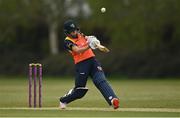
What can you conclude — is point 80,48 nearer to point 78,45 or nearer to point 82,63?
point 78,45

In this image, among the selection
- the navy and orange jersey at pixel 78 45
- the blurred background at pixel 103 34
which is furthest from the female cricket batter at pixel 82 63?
the blurred background at pixel 103 34

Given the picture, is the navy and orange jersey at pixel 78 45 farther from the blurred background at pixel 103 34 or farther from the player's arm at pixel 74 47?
the blurred background at pixel 103 34

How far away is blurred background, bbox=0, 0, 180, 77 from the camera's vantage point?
47781 mm

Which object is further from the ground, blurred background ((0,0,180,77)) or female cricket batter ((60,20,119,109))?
blurred background ((0,0,180,77))

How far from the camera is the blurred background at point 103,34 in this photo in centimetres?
4778

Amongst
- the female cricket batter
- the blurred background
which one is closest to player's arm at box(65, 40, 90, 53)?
the female cricket batter

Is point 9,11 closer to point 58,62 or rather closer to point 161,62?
point 58,62

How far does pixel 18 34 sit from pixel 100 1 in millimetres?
9958

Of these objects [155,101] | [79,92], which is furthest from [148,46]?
[79,92]

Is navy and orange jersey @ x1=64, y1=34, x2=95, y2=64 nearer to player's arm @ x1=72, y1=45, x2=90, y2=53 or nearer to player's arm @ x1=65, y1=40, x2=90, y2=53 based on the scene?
player's arm @ x1=65, y1=40, x2=90, y2=53

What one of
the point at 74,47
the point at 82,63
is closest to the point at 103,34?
the point at 82,63

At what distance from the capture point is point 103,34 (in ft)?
176

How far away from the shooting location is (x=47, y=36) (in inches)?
2261

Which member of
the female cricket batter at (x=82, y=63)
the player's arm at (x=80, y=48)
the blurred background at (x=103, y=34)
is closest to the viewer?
the player's arm at (x=80, y=48)
